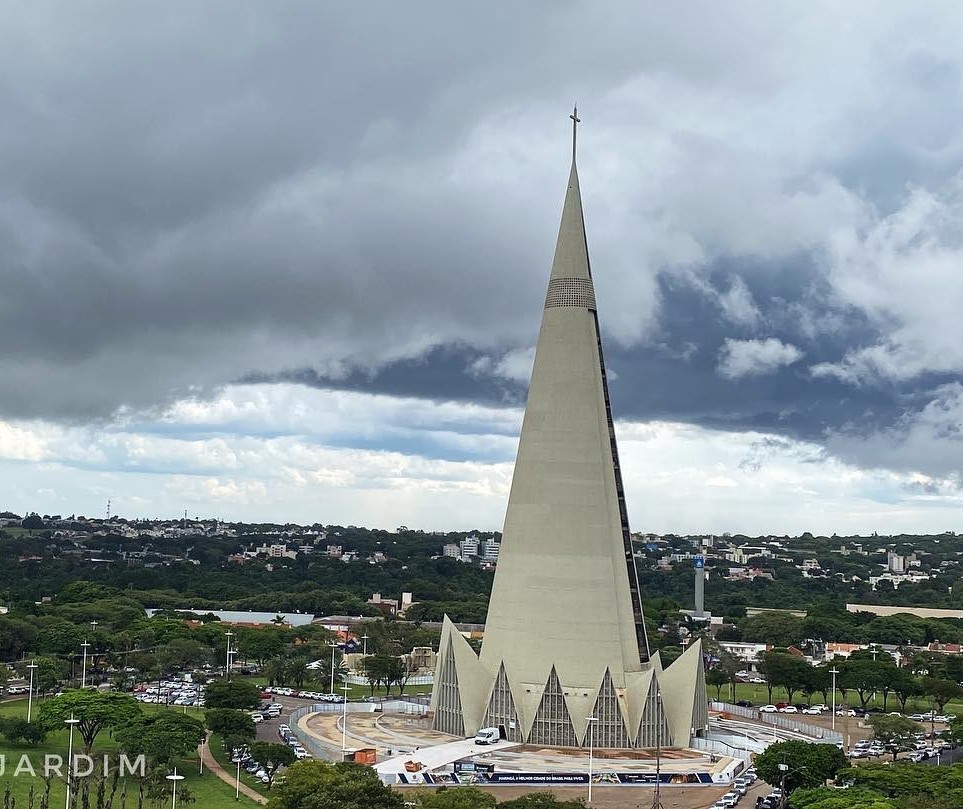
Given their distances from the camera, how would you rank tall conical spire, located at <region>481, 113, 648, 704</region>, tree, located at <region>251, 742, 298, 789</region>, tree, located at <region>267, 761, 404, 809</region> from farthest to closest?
tall conical spire, located at <region>481, 113, 648, 704</region> → tree, located at <region>251, 742, 298, 789</region> → tree, located at <region>267, 761, 404, 809</region>

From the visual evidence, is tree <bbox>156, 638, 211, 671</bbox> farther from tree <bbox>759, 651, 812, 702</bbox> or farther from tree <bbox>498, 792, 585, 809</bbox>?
tree <bbox>498, 792, 585, 809</bbox>

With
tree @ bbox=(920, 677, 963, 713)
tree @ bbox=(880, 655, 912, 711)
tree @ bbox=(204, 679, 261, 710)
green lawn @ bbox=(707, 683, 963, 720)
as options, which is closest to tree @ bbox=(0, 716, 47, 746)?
tree @ bbox=(204, 679, 261, 710)

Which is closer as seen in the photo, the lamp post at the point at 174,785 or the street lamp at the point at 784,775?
the lamp post at the point at 174,785

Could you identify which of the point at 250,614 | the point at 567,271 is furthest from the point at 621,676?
the point at 250,614

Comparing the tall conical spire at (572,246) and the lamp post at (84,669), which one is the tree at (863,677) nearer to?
the tall conical spire at (572,246)

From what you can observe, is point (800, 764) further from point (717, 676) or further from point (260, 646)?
point (260, 646)

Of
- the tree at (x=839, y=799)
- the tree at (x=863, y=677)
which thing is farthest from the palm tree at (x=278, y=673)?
the tree at (x=839, y=799)
